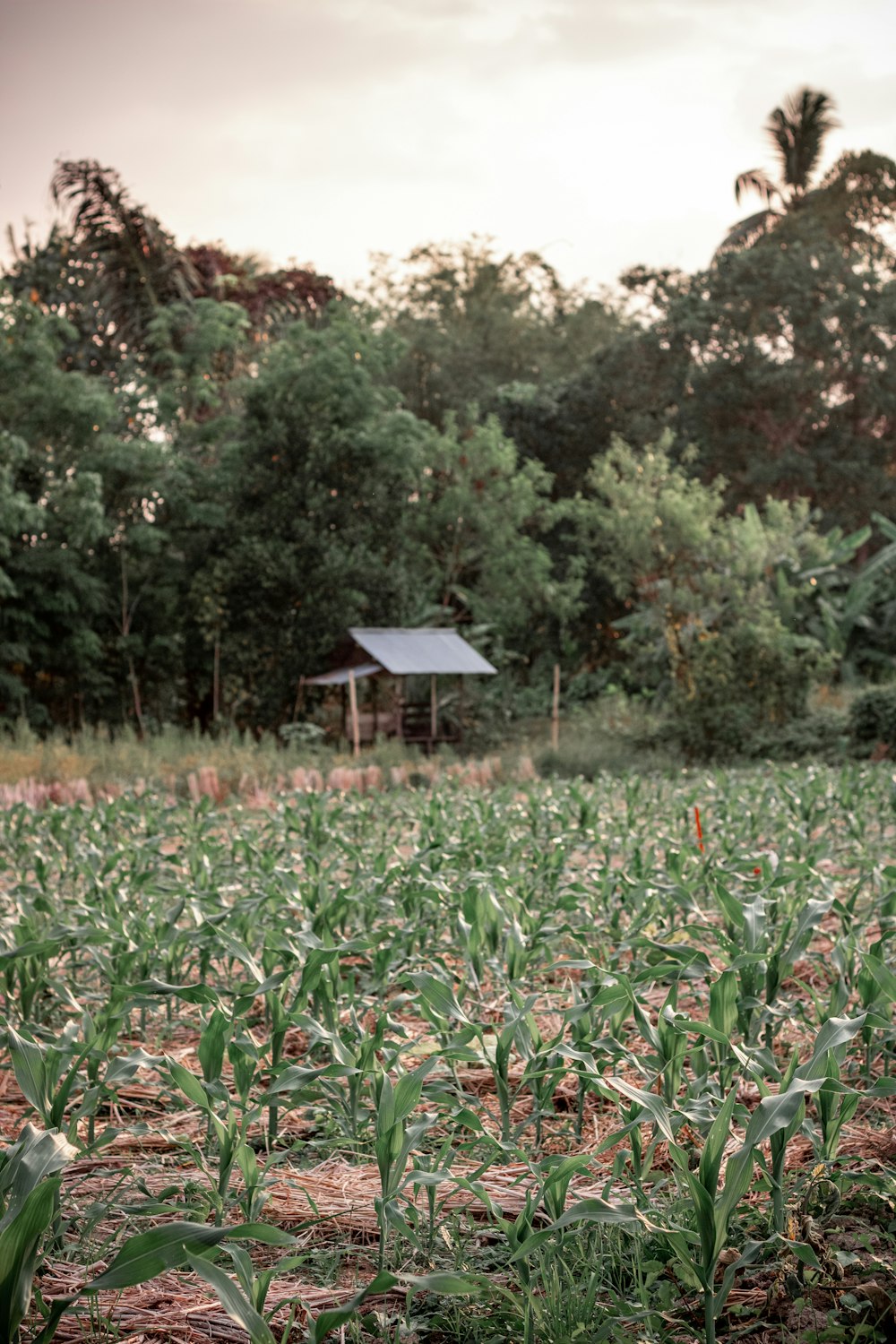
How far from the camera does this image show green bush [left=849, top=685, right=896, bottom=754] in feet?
43.8

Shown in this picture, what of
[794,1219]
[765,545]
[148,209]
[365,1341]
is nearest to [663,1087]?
[794,1219]

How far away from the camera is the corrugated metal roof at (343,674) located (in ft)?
56.5

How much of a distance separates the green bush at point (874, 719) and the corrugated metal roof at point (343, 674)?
6447 mm

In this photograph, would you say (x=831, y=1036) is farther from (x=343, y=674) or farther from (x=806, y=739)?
(x=343, y=674)

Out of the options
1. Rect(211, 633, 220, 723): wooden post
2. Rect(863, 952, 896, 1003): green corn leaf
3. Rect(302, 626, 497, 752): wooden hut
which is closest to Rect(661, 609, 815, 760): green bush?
Rect(302, 626, 497, 752): wooden hut

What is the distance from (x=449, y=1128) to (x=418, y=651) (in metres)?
14.8

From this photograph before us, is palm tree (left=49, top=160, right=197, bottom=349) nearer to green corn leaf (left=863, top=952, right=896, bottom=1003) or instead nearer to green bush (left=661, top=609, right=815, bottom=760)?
green bush (left=661, top=609, right=815, bottom=760)

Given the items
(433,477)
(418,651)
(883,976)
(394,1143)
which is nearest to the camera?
(394,1143)

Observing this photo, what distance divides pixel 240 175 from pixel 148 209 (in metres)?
9.03

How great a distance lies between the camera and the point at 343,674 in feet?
57.7

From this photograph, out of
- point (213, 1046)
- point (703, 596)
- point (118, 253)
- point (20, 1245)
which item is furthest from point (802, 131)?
point (20, 1245)

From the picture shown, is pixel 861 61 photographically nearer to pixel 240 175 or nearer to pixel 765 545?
pixel 240 175

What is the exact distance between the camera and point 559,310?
3120 centimetres

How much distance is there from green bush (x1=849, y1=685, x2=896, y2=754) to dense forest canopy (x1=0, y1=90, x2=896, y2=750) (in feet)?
5.53
